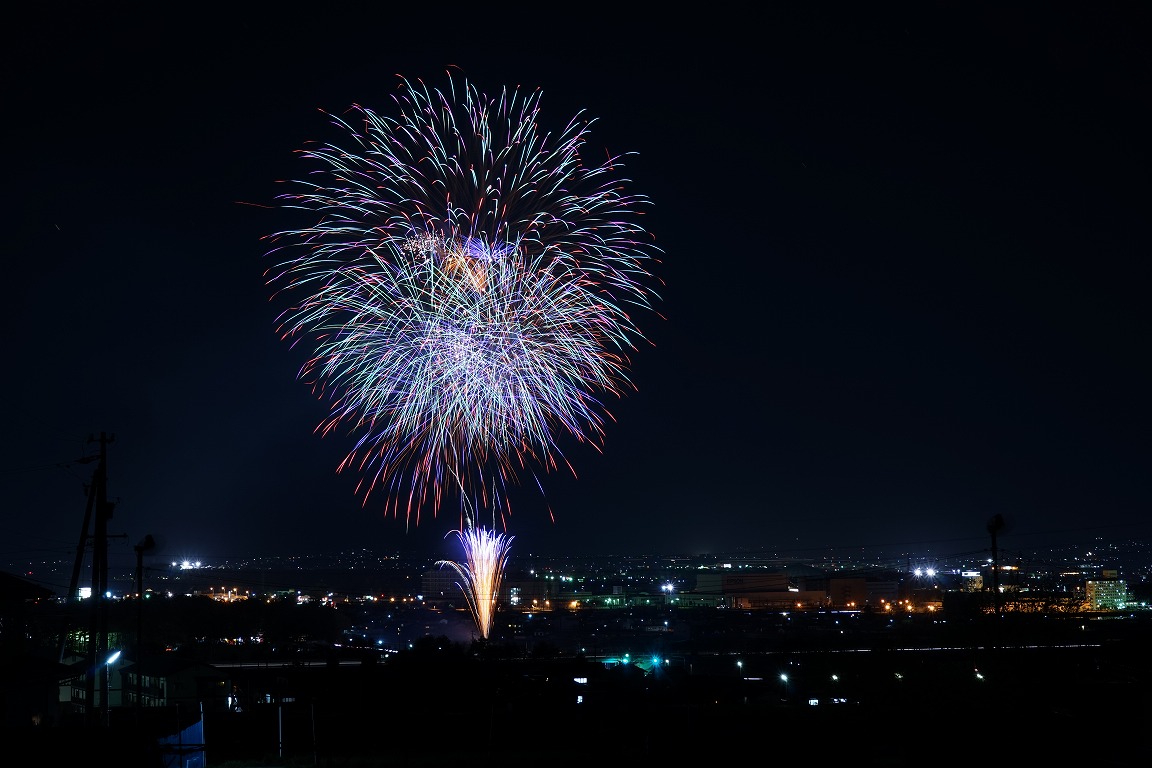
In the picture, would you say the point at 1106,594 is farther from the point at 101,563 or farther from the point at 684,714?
the point at 101,563

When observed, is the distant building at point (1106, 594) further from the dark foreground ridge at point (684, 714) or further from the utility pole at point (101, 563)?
the utility pole at point (101, 563)

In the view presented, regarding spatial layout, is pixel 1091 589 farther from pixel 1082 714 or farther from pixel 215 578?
pixel 215 578

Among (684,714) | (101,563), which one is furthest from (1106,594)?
(101,563)

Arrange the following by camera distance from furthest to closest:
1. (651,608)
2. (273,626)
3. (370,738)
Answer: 1. (651,608)
2. (273,626)
3. (370,738)

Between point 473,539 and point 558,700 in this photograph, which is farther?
point 473,539

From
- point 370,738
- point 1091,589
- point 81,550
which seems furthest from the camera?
point 1091,589

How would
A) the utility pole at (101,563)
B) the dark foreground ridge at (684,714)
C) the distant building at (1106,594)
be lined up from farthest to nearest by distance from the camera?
the distant building at (1106,594), the utility pole at (101,563), the dark foreground ridge at (684,714)

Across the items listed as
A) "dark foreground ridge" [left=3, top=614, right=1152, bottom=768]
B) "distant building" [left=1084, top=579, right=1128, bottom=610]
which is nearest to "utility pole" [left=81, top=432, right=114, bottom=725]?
"dark foreground ridge" [left=3, top=614, right=1152, bottom=768]

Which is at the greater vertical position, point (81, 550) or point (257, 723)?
point (81, 550)

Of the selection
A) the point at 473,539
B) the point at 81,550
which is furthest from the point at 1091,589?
the point at 81,550

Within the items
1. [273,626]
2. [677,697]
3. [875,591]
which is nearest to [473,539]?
[677,697]

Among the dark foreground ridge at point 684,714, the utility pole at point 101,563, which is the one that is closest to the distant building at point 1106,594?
the dark foreground ridge at point 684,714
